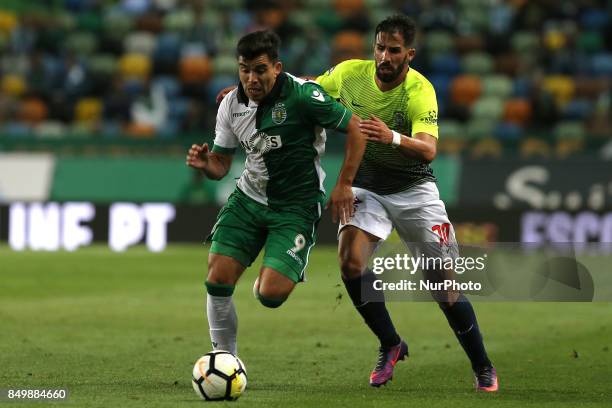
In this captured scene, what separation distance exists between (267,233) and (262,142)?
21.5 inches

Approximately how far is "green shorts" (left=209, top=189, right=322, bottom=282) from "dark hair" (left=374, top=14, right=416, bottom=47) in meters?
1.10

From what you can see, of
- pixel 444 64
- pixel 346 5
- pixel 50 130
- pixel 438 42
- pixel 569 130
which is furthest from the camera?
pixel 346 5

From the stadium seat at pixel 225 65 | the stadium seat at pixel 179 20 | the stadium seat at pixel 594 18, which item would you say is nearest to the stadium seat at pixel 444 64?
the stadium seat at pixel 594 18

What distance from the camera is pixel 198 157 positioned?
24.6 feet

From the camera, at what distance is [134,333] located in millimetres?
10562

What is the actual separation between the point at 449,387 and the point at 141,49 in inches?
677

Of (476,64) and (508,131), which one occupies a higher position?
(476,64)

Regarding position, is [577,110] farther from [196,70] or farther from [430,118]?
[430,118]

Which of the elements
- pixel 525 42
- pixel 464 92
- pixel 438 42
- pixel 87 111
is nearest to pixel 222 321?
pixel 87 111

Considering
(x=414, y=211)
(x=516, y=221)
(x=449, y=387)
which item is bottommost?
(x=516, y=221)

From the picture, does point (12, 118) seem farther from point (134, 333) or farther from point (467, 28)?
point (134, 333)

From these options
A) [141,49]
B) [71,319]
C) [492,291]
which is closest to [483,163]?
[141,49]

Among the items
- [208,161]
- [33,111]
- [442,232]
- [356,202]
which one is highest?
[208,161]

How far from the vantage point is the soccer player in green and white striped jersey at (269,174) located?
24.4ft
